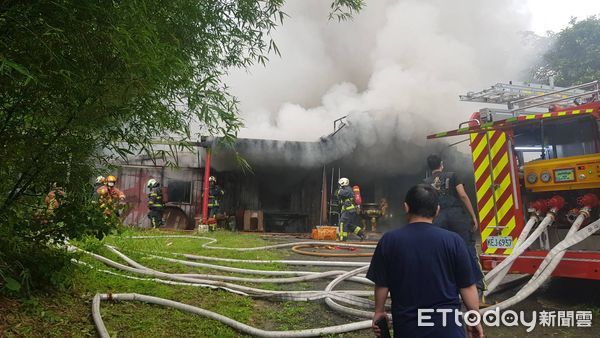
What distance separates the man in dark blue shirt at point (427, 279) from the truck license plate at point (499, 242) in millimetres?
2521

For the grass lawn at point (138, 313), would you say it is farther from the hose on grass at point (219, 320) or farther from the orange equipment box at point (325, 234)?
the orange equipment box at point (325, 234)

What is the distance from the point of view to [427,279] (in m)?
1.81

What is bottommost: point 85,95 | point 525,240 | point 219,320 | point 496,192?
point 219,320

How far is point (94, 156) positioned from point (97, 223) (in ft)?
1.82

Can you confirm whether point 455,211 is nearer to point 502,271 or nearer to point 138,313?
point 502,271

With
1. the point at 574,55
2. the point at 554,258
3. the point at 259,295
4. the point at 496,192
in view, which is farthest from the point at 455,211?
the point at 574,55

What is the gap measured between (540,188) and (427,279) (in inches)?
117

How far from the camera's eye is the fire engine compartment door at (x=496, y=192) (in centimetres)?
412

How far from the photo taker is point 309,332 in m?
2.91

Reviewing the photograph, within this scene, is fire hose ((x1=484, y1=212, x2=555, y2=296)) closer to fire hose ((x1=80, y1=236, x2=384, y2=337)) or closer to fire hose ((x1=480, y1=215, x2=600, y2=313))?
fire hose ((x1=480, y1=215, x2=600, y2=313))

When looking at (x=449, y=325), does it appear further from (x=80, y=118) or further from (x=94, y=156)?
(x=94, y=156)

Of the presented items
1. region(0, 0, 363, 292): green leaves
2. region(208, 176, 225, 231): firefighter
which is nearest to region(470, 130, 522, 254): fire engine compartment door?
region(0, 0, 363, 292): green leaves

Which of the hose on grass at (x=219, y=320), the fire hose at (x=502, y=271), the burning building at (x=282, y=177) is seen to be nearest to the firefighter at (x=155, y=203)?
the burning building at (x=282, y=177)

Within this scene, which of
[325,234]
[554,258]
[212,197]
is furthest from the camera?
[212,197]
